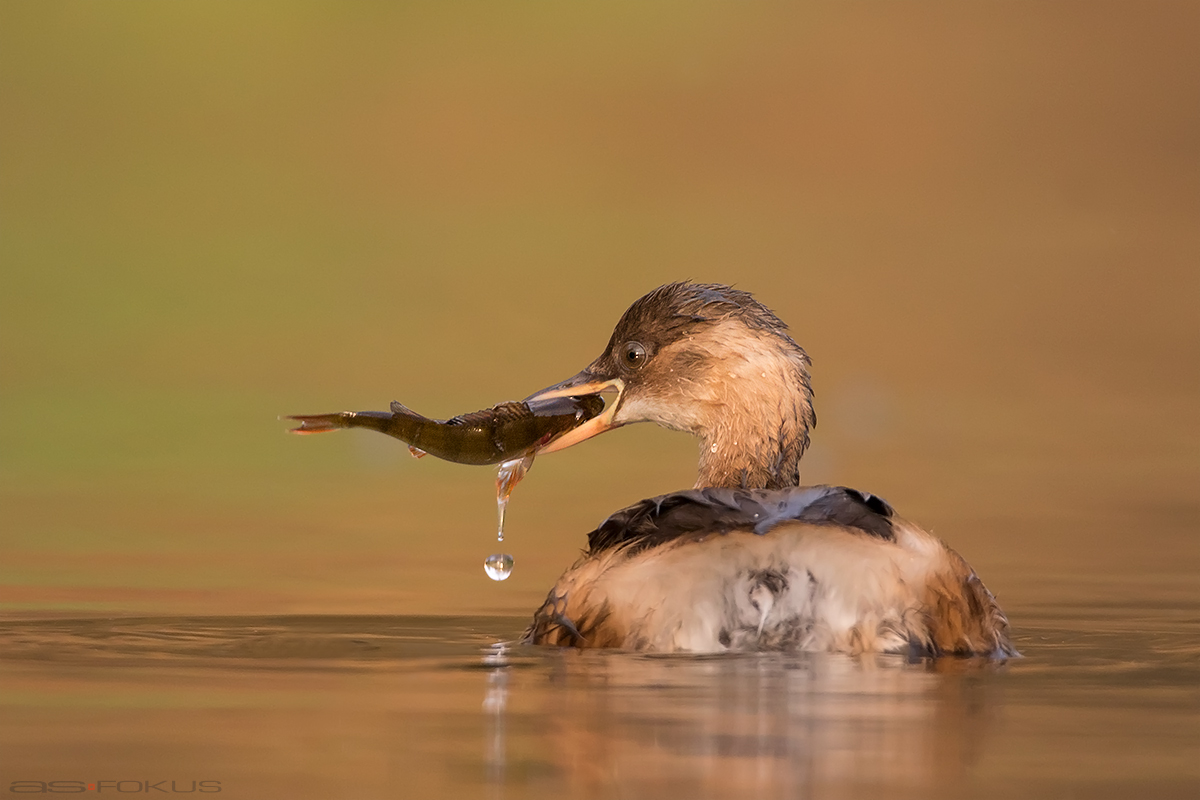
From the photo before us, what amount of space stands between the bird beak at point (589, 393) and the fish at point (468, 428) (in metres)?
0.10

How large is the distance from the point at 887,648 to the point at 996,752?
1105 millimetres

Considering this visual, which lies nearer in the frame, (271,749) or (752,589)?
(271,749)

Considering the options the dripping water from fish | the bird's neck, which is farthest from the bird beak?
the bird's neck

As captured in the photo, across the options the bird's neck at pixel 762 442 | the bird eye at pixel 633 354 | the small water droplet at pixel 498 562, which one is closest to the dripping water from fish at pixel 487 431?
the small water droplet at pixel 498 562

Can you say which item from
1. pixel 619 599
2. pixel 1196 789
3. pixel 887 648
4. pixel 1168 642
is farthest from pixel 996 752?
pixel 1168 642

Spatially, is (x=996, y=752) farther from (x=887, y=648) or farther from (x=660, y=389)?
(x=660, y=389)

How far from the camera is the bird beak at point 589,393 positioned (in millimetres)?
7684

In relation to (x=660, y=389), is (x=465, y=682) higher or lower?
lower

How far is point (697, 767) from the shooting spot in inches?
161

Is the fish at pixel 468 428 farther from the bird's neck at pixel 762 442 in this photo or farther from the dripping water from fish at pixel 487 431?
the bird's neck at pixel 762 442

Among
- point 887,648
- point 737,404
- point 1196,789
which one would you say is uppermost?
point 737,404

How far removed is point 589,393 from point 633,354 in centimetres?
24

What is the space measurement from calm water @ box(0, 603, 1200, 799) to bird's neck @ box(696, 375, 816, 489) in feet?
3.94

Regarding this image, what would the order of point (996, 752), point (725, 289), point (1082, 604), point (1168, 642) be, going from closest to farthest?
point (996, 752), point (1168, 642), point (725, 289), point (1082, 604)
